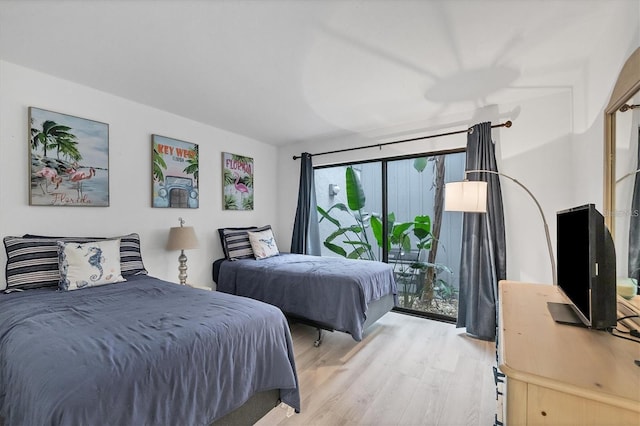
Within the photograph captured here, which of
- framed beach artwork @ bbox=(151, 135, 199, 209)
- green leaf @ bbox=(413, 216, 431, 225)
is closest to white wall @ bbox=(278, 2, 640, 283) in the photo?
green leaf @ bbox=(413, 216, 431, 225)

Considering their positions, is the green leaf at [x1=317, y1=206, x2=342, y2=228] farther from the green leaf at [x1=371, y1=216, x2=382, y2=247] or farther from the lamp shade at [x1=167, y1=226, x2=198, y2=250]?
the lamp shade at [x1=167, y1=226, x2=198, y2=250]

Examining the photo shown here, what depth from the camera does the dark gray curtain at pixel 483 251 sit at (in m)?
2.82

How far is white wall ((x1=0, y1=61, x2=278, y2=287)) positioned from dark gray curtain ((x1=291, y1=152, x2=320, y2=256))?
655 mm

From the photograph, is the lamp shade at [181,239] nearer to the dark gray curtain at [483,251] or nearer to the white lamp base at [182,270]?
the white lamp base at [182,270]

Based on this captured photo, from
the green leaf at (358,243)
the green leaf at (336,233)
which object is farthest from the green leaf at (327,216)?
the green leaf at (358,243)

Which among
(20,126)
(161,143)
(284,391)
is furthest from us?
(161,143)

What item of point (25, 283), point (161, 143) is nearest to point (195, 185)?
point (161, 143)

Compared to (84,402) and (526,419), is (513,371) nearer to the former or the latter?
(526,419)

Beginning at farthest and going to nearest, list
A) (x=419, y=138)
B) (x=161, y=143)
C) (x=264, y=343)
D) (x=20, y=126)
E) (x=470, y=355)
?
(x=419, y=138) → (x=161, y=143) → (x=470, y=355) → (x=20, y=126) → (x=264, y=343)

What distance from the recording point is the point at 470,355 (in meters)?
2.51

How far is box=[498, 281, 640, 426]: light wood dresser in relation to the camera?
0.70 m

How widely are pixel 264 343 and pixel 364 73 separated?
2104 mm

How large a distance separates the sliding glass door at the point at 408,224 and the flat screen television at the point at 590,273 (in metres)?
2.15

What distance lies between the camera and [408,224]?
3602 mm
